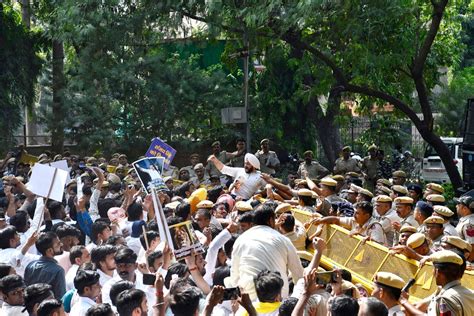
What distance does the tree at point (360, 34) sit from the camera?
1761 centimetres

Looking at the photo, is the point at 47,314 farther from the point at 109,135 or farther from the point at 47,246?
the point at 109,135

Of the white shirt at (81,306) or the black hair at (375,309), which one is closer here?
the black hair at (375,309)

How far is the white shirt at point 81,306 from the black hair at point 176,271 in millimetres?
765

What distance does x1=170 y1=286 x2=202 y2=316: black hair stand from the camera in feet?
21.0

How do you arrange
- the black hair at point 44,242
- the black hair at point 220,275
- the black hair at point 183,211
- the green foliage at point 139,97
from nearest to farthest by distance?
the black hair at point 220,275 < the black hair at point 44,242 < the black hair at point 183,211 < the green foliage at point 139,97

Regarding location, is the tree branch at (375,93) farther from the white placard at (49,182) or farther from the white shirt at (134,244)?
the white placard at (49,182)

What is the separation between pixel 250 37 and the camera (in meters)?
19.8

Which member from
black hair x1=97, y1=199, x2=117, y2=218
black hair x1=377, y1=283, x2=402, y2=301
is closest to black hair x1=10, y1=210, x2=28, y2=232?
black hair x1=97, y1=199, x2=117, y2=218

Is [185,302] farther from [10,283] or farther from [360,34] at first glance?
[360,34]

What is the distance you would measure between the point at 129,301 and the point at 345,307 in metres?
1.65

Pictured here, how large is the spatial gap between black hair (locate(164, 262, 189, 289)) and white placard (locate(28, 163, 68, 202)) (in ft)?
9.32

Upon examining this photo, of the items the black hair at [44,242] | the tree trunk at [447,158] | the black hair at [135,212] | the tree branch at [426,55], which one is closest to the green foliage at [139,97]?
the tree branch at [426,55]

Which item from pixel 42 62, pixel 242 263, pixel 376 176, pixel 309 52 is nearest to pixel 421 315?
pixel 242 263

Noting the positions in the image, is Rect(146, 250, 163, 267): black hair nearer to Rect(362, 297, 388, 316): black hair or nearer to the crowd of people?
the crowd of people
